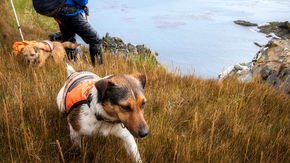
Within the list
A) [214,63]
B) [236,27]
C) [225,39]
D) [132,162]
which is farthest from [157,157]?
[236,27]

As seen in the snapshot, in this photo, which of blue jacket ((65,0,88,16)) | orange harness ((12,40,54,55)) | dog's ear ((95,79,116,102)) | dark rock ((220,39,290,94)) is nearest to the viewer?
dog's ear ((95,79,116,102))

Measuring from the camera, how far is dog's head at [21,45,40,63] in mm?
7098

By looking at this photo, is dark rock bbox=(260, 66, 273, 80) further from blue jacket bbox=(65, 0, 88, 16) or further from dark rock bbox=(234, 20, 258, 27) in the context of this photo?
dark rock bbox=(234, 20, 258, 27)

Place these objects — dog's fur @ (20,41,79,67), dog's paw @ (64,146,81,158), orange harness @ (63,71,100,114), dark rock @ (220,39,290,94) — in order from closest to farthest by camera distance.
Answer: dog's paw @ (64,146,81,158) < orange harness @ (63,71,100,114) < dark rock @ (220,39,290,94) < dog's fur @ (20,41,79,67)

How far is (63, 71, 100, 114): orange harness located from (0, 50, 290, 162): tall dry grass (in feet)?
0.93

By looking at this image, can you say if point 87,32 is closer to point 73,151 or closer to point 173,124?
point 173,124

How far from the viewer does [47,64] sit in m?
7.22

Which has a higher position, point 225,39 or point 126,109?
point 126,109

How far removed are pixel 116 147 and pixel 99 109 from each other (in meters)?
0.41

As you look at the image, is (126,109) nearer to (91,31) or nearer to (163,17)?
(91,31)

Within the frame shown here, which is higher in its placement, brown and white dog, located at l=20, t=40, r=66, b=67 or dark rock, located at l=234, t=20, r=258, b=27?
brown and white dog, located at l=20, t=40, r=66, b=67

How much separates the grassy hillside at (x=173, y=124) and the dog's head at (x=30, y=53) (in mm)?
626

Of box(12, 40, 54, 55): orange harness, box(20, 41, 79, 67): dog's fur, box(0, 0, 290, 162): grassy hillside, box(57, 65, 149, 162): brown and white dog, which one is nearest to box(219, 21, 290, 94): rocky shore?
box(0, 0, 290, 162): grassy hillside

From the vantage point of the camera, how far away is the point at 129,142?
3.60 m
